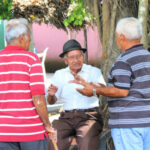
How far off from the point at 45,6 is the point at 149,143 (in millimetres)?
5658

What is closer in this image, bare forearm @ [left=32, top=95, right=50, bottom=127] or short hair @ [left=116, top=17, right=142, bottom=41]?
bare forearm @ [left=32, top=95, right=50, bottom=127]

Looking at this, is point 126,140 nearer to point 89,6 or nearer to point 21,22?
point 21,22

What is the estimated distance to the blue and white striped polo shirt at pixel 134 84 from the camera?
2213mm

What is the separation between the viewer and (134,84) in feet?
7.36

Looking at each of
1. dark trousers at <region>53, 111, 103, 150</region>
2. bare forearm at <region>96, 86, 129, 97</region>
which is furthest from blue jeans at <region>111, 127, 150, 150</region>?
dark trousers at <region>53, 111, 103, 150</region>

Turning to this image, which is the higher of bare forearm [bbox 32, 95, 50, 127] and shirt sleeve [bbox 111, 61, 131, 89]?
shirt sleeve [bbox 111, 61, 131, 89]

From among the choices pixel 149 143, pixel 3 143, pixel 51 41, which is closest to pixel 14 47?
pixel 3 143

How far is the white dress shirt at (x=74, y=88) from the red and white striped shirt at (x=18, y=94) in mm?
1030

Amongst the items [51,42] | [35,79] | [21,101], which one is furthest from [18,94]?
[51,42]

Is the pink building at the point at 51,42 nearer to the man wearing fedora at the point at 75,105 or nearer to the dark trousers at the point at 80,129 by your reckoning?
the man wearing fedora at the point at 75,105

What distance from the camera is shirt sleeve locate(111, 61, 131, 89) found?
2.21 metres

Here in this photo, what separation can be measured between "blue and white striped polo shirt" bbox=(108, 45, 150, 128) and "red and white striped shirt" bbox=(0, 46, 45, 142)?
61cm

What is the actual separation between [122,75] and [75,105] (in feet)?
3.55

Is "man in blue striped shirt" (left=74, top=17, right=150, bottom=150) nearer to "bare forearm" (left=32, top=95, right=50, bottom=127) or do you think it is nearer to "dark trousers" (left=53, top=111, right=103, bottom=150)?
"bare forearm" (left=32, top=95, right=50, bottom=127)
